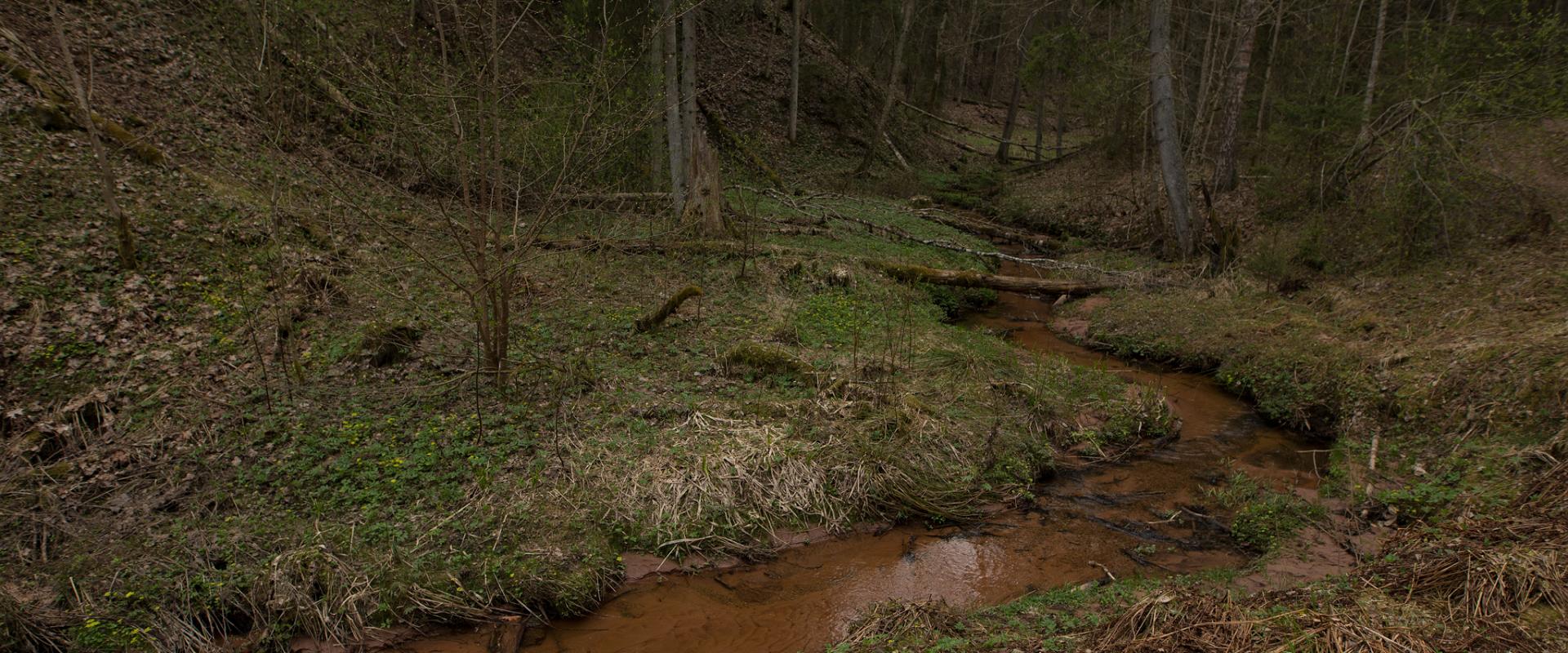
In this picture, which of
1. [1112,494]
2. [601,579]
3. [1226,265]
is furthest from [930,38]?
[601,579]

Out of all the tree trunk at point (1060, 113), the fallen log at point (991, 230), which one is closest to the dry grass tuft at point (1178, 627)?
the fallen log at point (991, 230)

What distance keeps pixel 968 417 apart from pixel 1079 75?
15.2 meters

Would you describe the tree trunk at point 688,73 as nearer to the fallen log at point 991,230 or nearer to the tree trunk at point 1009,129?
the fallen log at point 991,230

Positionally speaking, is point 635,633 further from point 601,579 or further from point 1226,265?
point 1226,265

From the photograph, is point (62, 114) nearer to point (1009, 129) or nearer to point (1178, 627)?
point (1178, 627)

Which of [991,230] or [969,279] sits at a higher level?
[991,230]

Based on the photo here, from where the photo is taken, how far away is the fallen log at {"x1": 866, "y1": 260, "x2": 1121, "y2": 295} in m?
12.0

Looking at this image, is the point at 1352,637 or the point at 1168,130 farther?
the point at 1168,130

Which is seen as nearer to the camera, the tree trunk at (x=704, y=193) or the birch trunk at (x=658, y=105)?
the tree trunk at (x=704, y=193)

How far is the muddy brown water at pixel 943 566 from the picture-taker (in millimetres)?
4836

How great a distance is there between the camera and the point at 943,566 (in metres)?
5.62

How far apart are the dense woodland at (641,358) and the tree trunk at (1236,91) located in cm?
46

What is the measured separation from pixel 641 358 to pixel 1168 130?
10.8 m

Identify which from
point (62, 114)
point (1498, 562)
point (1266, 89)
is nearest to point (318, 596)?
point (1498, 562)
